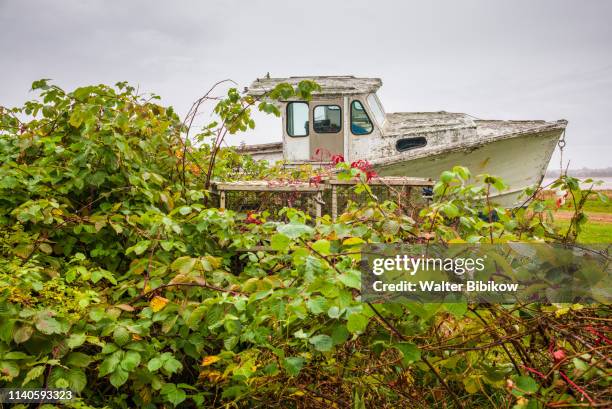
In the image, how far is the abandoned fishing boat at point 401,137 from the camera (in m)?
8.15

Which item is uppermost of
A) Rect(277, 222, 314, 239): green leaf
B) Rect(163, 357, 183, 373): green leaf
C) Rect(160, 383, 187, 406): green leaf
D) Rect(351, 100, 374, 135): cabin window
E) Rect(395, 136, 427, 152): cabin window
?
Rect(351, 100, 374, 135): cabin window

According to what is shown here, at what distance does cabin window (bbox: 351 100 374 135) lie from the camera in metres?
9.48

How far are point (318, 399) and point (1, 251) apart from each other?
2269 mm

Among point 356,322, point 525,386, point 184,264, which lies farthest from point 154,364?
point 525,386

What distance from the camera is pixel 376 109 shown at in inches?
388

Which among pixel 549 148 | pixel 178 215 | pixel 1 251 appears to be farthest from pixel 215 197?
pixel 549 148

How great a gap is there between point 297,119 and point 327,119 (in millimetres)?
722

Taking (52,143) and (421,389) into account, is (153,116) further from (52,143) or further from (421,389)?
(421,389)

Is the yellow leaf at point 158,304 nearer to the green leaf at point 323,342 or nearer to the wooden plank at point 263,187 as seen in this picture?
the green leaf at point 323,342

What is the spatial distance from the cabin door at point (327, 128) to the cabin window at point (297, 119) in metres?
0.22

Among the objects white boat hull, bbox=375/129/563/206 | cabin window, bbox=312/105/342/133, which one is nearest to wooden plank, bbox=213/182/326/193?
white boat hull, bbox=375/129/563/206

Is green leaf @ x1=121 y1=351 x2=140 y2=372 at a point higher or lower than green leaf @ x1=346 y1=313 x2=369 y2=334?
lower

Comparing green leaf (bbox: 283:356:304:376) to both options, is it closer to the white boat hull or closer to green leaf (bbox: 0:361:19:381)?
green leaf (bbox: 0:361:19:381)

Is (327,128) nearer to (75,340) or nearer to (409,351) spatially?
(75,340)
